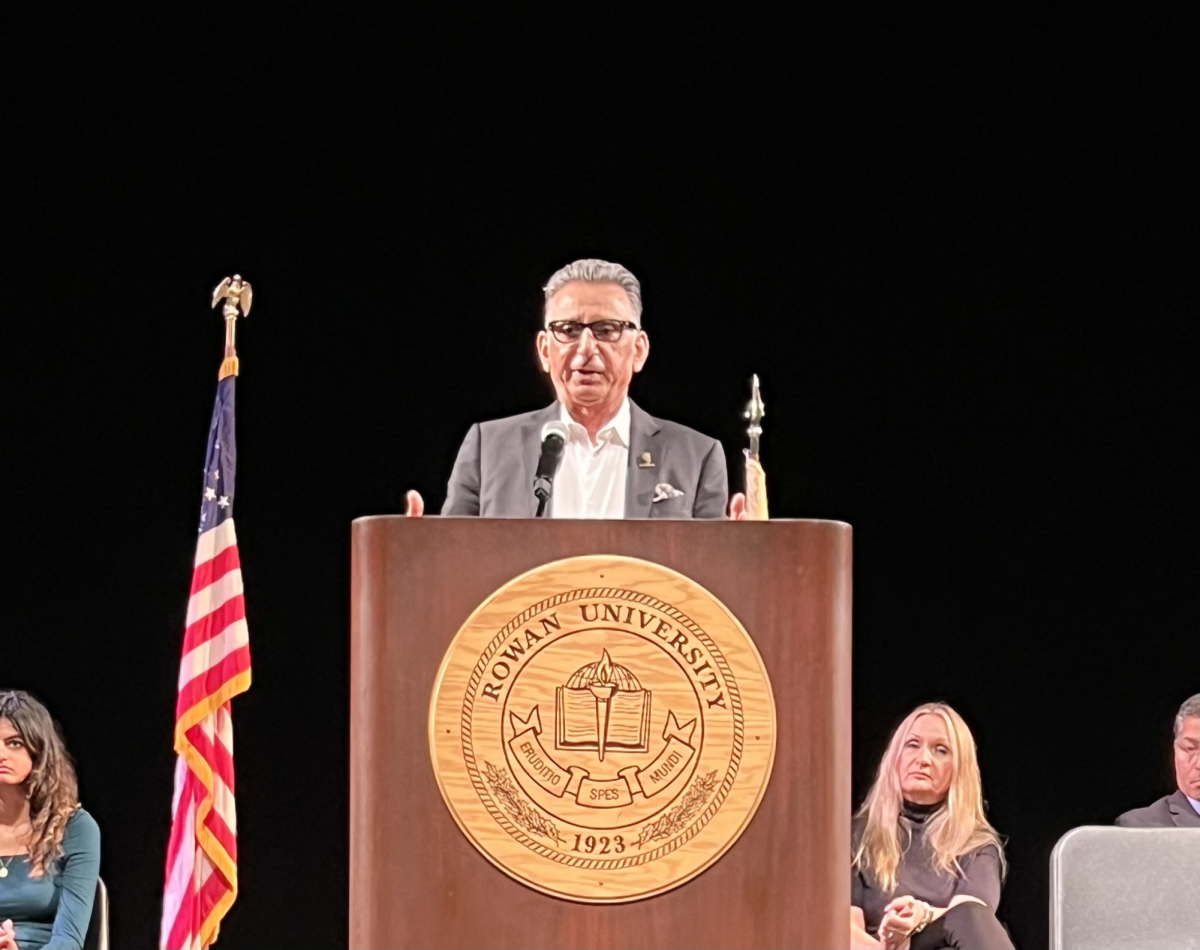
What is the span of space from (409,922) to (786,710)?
482mm

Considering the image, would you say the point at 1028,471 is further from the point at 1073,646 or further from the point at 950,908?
Answer: the point at 950,908

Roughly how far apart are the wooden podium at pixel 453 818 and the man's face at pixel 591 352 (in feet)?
1.89

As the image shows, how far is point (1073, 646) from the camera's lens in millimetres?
4953

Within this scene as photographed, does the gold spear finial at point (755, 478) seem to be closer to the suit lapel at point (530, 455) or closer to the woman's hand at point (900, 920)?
the suit lapel at point (530, 455)

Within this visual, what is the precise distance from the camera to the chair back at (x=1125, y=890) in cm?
348

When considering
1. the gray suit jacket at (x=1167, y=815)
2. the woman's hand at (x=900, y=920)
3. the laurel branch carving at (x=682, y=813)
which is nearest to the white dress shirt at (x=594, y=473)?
the laurel branch carving at (x=682, y=813)

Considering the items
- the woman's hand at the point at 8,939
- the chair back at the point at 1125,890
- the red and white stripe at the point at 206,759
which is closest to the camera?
the woman's hand at the point at 8,939

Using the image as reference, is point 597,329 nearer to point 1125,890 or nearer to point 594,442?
point 594,442

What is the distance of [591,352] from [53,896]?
1.54 metres

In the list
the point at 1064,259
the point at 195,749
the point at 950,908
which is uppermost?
the point at 1064,259

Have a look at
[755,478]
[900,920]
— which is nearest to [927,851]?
[900,920]

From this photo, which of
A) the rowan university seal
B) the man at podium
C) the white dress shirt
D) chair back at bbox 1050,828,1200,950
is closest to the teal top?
the man at podium

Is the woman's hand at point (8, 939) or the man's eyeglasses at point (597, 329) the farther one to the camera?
the woman's hand at point (8, 939)

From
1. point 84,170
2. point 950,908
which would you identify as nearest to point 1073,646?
point 950,908
